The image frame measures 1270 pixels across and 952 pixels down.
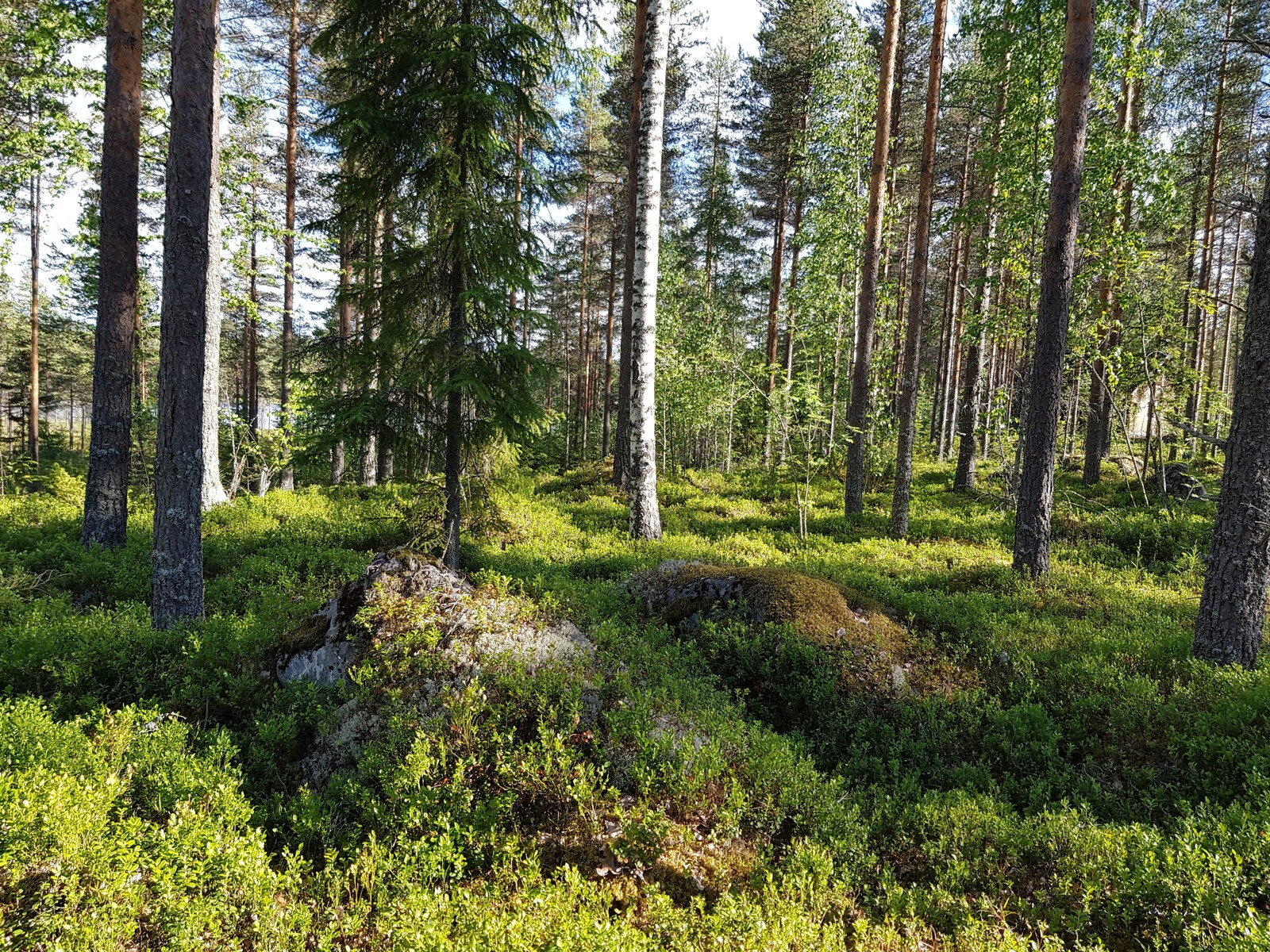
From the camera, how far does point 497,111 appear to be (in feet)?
22.8

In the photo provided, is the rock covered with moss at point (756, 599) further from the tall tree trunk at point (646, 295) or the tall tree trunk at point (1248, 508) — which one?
the tall tree trunk at point (1248, 508)

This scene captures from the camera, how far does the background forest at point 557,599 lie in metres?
3.03

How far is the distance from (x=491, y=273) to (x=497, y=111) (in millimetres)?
2018

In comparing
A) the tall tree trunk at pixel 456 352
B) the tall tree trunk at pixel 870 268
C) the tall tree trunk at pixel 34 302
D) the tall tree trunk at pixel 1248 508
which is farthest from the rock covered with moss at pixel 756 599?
the tall tree trunk at pixel 34 302

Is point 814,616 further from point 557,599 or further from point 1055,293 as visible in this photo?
point 1055,293

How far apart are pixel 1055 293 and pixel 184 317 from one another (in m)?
10.6

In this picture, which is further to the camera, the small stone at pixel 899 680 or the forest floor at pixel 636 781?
the small stone at pixel 899 680

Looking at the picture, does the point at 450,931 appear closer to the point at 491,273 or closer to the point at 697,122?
the point at 491,273

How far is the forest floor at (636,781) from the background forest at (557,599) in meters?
0.03

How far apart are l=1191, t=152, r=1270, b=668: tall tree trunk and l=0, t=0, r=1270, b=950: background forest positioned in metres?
0.04

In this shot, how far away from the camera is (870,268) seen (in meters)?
11.8

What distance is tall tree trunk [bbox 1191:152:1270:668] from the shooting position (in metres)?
5.19

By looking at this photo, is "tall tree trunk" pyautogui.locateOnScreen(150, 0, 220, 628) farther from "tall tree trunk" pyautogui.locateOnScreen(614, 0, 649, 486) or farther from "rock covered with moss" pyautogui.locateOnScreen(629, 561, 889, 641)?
"tall tree trunk" pyautogui.locateOnScreen(614, 0, 649, 486)

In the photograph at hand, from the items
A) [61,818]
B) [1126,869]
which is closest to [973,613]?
[1126,869]
